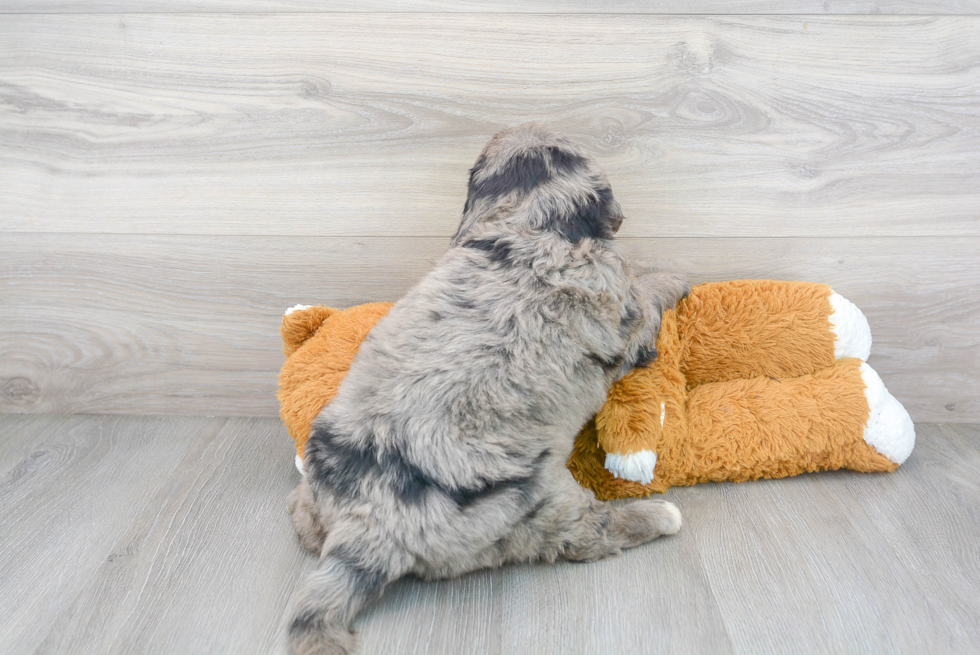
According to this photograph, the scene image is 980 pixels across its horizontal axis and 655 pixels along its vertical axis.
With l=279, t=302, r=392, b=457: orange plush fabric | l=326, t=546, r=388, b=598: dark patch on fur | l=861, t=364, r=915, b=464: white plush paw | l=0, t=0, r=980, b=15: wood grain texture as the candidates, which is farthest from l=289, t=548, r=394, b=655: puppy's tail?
l=0, t=0, r=980, b=15: wood grain texture

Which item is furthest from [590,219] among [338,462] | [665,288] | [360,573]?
[360,573]

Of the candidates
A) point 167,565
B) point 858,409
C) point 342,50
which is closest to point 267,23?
point 342,50

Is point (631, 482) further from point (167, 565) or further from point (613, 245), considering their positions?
point (167, 565)

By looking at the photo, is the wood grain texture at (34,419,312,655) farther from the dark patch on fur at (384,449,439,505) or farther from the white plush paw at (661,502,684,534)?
the white plush paw at (661,502,684,534)

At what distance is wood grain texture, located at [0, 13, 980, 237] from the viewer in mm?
1881

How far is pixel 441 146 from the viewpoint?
6.48ft

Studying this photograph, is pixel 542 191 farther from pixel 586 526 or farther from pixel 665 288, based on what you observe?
pixel 586 526

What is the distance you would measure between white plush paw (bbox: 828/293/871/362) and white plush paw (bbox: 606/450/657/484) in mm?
639

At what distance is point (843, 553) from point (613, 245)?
0.90 meters

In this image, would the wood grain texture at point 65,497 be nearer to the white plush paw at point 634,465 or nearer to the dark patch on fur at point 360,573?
the dark patch on fur at point 360,573

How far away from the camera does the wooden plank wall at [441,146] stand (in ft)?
6.18

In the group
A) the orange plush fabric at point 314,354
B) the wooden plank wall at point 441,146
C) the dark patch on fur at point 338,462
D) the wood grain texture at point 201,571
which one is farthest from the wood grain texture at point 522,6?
the wood grain texture at point 201,571

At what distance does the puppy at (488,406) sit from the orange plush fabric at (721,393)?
0.14 meters

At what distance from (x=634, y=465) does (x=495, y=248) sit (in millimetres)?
651
